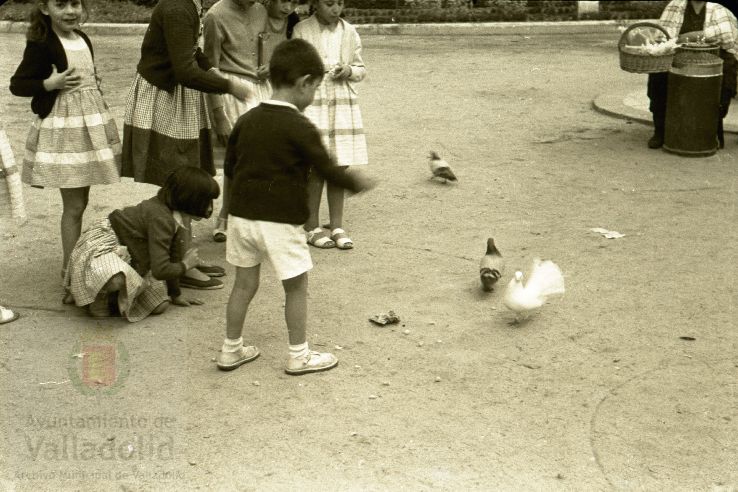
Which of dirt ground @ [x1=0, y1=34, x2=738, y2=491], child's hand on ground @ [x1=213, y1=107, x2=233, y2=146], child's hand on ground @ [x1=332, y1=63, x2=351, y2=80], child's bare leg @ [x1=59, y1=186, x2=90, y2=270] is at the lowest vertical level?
dirt ground @ [x1=0, y1=34, x2=738, y2=491]

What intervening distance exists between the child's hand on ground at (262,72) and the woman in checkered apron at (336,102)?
38 cm

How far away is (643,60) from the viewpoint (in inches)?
322

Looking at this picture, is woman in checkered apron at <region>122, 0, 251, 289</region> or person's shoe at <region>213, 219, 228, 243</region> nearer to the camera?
woman in checkered apron at <region>122, 0, 251, 289</region>

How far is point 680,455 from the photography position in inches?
151

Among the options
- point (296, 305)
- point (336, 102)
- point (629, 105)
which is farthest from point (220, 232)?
point (629, 105)

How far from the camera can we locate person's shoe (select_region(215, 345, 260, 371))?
458 cm

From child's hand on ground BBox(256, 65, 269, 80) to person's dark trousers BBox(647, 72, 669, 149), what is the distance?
4223mm

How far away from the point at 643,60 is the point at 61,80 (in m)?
4.85

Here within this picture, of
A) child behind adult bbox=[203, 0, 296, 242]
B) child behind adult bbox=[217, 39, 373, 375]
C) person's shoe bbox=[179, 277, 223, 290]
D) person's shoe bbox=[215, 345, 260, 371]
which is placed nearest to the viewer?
child behind adult bbox=[217, 39, 373, 375]

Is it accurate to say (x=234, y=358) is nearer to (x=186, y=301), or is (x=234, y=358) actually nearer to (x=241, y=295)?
(x=241, y=295)

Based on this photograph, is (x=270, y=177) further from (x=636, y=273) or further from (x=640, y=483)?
(x=636, y=273)

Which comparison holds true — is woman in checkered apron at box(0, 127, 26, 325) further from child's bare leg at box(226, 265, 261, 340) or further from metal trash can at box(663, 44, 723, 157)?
metal trash can at box(663, 44, 723, 157)

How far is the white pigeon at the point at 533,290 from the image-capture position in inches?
196

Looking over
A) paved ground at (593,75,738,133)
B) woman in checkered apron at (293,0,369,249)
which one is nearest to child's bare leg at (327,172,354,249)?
woman in checkered apron at (293,0,369,249)
